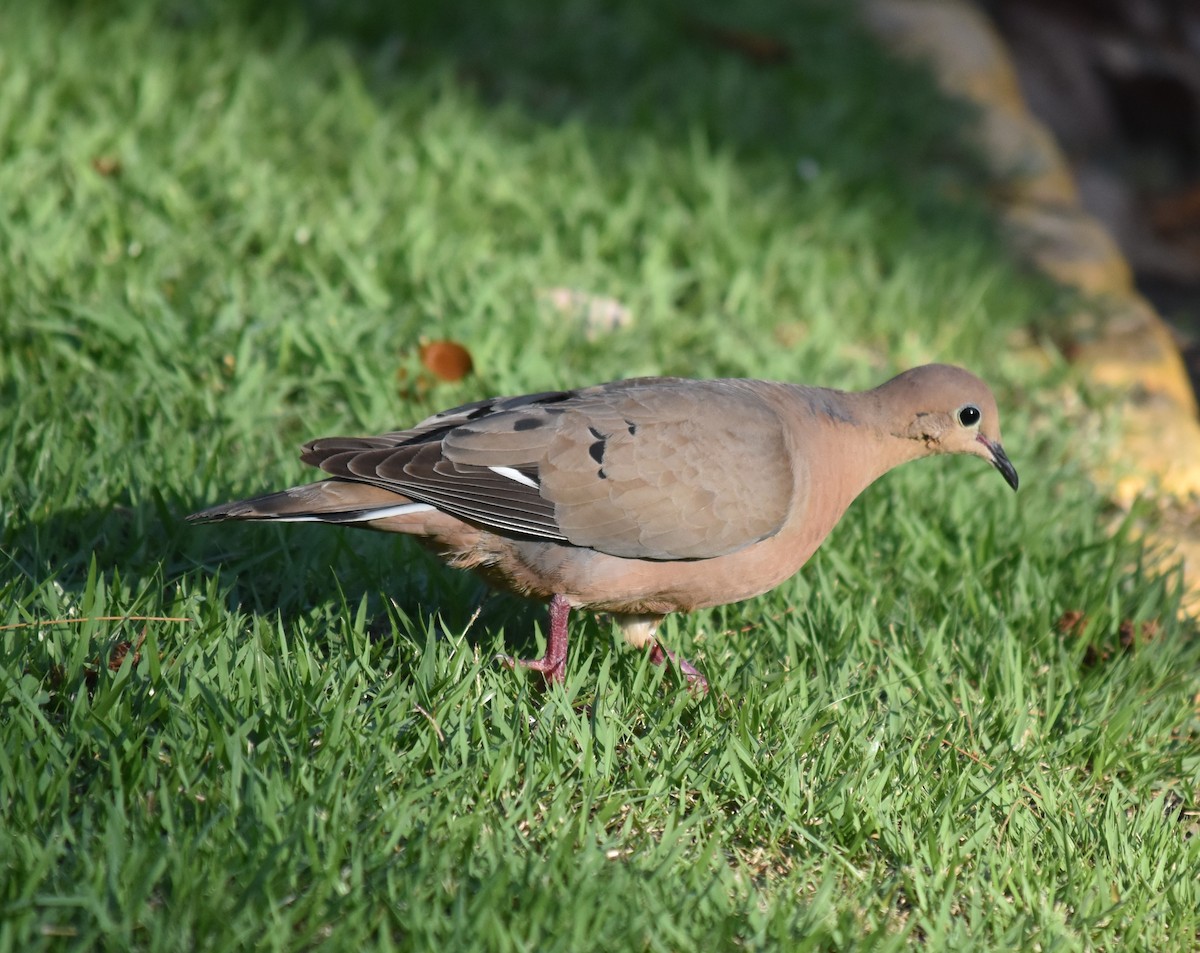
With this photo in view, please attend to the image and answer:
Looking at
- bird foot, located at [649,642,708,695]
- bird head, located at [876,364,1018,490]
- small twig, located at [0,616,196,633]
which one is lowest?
bird foot, located at [649,642,708,695]

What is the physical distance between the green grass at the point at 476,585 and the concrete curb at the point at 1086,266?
219 millimetres

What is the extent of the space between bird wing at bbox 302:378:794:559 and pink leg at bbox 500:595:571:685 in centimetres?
18

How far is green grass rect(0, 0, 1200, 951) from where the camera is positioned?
107 inches

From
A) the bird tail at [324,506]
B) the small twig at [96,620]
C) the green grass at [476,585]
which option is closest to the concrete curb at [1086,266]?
the green grass at [476,585]

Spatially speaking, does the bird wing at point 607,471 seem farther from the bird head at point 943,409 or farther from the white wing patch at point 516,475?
the bird head at point 943,409

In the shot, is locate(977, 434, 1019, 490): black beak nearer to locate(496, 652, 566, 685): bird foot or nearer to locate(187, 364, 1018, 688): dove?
locate(187, 364, 1018, 688): dove

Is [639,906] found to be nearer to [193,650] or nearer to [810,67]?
[193,650]

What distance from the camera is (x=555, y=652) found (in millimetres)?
3467

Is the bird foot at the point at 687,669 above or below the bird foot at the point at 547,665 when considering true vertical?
below

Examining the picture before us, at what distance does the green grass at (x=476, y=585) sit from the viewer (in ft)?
8.95

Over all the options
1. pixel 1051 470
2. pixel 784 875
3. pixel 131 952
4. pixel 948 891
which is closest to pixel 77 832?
pixel 131 952

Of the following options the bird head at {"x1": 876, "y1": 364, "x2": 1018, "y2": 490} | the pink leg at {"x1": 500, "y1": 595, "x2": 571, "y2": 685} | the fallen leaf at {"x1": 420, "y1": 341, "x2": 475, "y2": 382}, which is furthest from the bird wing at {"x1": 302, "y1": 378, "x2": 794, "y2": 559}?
the fallen leaf at {"x1": 420, "y1": 341, "x2": 475, "y2": 382}

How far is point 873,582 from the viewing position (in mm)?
4145

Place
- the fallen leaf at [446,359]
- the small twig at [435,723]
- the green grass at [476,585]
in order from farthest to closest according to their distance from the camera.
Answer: the fallen leaf at [446,359] → the small twig at [435,723] → the green grass at [476,585]
